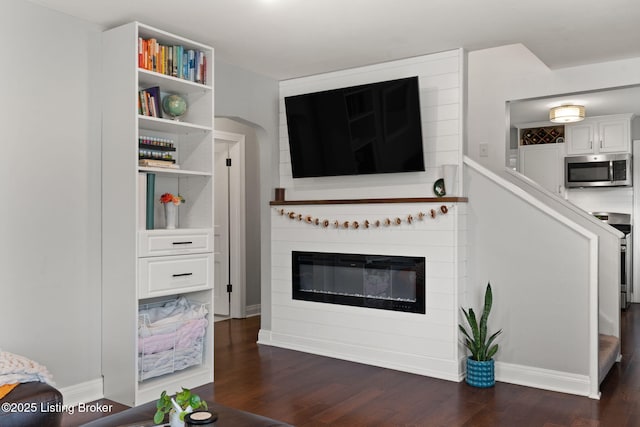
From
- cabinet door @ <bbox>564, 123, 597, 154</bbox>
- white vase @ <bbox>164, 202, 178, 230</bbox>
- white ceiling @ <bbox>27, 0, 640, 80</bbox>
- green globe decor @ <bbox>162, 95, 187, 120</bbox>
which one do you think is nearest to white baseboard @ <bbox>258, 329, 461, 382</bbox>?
white vase @ <bbox>164, 202, 178, 230</bbox>

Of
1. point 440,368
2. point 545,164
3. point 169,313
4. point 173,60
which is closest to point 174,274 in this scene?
point 169,313

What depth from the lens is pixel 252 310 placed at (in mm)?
6262

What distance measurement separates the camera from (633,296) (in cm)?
728

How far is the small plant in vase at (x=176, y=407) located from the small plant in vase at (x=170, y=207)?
1.96 meters

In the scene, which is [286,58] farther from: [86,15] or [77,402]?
[77,402]

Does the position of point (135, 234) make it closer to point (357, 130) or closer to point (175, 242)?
point (175, 242)

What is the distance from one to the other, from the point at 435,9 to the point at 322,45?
3.18 feet

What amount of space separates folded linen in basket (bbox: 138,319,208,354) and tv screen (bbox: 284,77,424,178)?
1.66m

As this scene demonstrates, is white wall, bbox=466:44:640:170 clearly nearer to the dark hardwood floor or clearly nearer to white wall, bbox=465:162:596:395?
white wall, bbox=465:162:596:395

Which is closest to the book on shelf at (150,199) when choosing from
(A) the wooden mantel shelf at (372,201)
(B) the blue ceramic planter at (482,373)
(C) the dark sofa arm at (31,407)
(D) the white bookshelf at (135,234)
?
(D) the white bookshelf at (135,234)

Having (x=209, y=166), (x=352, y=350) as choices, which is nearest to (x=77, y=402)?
(x=209, y=166)

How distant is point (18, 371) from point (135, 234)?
1125 millimetres

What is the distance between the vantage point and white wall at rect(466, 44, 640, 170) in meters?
4.39

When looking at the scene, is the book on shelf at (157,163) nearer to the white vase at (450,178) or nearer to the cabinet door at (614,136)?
the white vase at (450,178)
